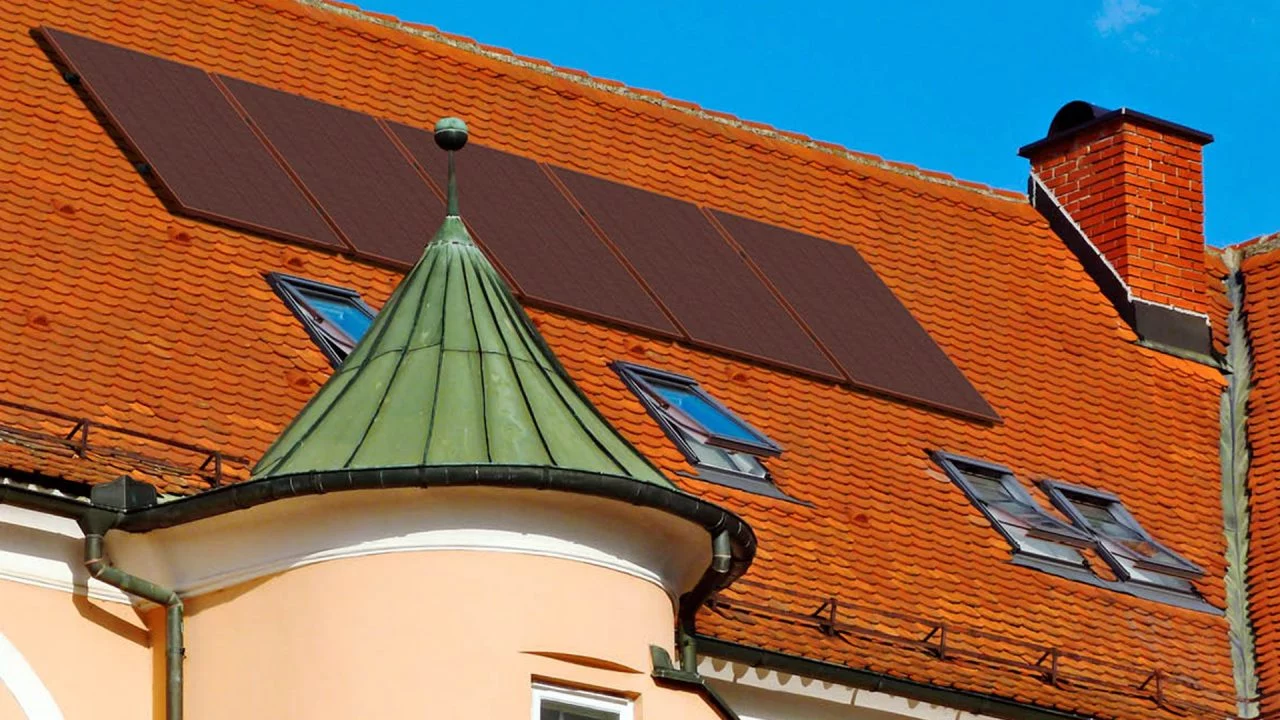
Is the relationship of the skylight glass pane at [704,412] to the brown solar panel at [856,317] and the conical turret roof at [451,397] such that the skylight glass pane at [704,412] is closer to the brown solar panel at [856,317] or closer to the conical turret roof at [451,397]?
the brown solar panel at [856,317]

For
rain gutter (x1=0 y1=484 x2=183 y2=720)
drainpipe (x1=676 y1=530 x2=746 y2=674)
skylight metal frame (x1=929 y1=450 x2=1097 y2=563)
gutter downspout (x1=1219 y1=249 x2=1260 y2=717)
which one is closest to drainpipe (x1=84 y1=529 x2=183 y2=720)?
rain gutter (x1=0 y1=484 x2=183 y2=720)

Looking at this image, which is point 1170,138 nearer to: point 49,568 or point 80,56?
point 80,56

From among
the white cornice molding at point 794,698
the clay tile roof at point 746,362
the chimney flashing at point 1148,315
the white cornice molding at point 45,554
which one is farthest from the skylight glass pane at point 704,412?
the white cornice molding at point 45,554

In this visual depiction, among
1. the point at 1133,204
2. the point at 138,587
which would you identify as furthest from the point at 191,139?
the point at 1133,204

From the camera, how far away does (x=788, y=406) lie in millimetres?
23297

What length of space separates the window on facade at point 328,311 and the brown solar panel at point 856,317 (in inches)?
158

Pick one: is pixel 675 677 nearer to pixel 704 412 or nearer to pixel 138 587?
pixel 138 587

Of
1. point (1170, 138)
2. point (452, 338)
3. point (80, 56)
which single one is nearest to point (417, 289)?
point (452, 338)

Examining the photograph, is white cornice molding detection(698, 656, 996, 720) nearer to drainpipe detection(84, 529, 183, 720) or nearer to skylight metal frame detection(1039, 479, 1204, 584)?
skylight metal frame detection(1039, 479, 1204, 584)

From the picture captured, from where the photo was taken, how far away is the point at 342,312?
21406 mm

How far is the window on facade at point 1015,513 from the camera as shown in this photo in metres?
23.0

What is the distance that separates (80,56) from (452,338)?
5.58 meters

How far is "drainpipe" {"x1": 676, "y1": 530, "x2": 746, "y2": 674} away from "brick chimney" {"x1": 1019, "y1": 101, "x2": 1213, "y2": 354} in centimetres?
957

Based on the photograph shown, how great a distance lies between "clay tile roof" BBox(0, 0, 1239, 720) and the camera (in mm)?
19609
